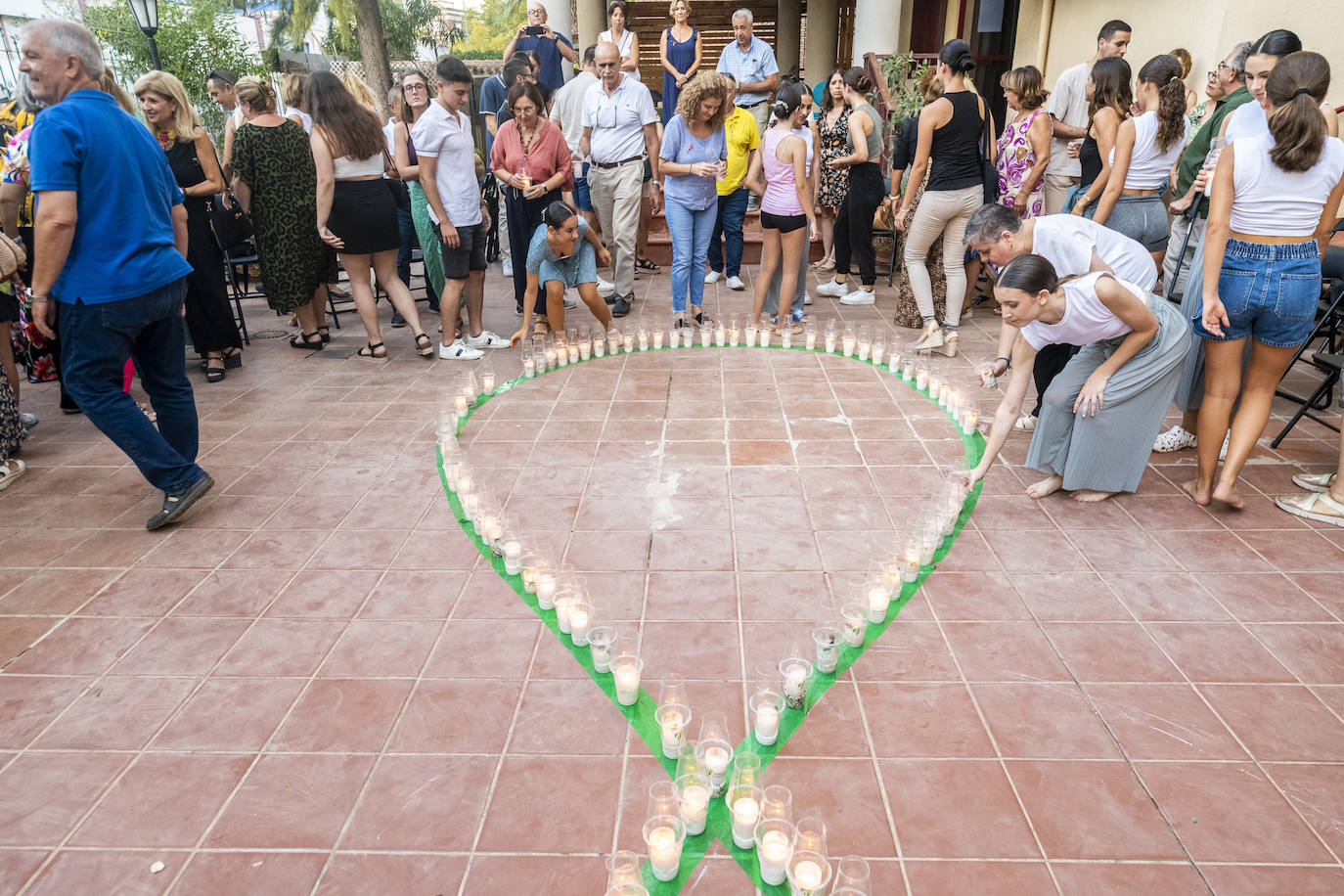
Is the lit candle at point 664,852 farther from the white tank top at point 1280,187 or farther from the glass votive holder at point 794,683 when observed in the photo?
the white tank top at point 1280,187

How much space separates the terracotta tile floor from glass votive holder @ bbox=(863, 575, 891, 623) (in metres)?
0.12

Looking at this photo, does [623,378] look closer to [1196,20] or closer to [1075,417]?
[1075,417]

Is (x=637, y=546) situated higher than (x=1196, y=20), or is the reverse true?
(x=1196, y=20)

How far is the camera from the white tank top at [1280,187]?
3234 millimetres

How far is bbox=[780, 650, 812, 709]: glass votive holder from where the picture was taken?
2.44 meters

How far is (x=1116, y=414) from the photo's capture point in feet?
11.7

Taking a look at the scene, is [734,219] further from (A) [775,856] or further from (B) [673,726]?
(A) [775,856]

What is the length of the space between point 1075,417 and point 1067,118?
12.8 ft

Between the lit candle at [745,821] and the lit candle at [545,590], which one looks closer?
the lit candle at [745,821]

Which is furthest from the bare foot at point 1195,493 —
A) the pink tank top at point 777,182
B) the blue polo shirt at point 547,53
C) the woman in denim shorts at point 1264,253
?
the blue polo shirt at point 547,53

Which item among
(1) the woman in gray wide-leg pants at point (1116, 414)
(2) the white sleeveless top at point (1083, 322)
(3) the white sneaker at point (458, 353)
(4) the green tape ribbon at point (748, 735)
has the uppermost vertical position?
(2) the white sleeveless top at point (1083, 322)

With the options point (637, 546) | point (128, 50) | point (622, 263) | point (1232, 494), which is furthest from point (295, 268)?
point (128, 50)

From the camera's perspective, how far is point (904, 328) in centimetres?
650

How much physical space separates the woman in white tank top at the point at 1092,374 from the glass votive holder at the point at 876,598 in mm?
1020
